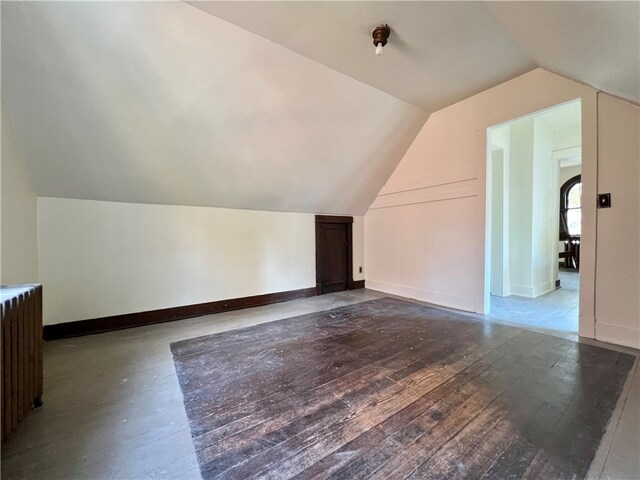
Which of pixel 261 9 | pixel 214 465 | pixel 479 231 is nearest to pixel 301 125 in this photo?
pixel 261 9

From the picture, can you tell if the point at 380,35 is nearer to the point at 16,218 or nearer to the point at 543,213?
the point at 16,218

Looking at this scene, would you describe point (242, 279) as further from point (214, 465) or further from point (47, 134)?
point (214, 465)

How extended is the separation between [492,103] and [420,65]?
4.22 feet

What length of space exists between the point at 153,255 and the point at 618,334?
533 centimetres

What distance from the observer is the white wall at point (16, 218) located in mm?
2225

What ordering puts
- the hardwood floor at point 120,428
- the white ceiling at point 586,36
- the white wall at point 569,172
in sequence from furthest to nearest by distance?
the white wall at point 569,172, the white ceiling at point 586,36, the hardwood floor at point 120,428

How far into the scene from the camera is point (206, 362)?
2258 millimetres

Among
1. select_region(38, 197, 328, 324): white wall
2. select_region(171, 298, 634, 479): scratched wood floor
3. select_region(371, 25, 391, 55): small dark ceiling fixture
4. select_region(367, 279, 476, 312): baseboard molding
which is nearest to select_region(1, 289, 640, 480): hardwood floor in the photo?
select_region(171, 298, 634, 479): scratched wood floor

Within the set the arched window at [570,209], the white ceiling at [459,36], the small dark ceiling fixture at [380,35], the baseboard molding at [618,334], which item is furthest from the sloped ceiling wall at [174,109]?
the arched window at [570,209]

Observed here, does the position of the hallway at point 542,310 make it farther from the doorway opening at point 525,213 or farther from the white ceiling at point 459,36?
the white ceiling at point 459,36

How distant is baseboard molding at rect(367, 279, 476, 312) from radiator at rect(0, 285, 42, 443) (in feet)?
14.3

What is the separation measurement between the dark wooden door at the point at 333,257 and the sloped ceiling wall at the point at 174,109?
132 cm

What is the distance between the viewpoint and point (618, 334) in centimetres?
246

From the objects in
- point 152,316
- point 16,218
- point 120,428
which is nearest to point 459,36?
point 120,428
